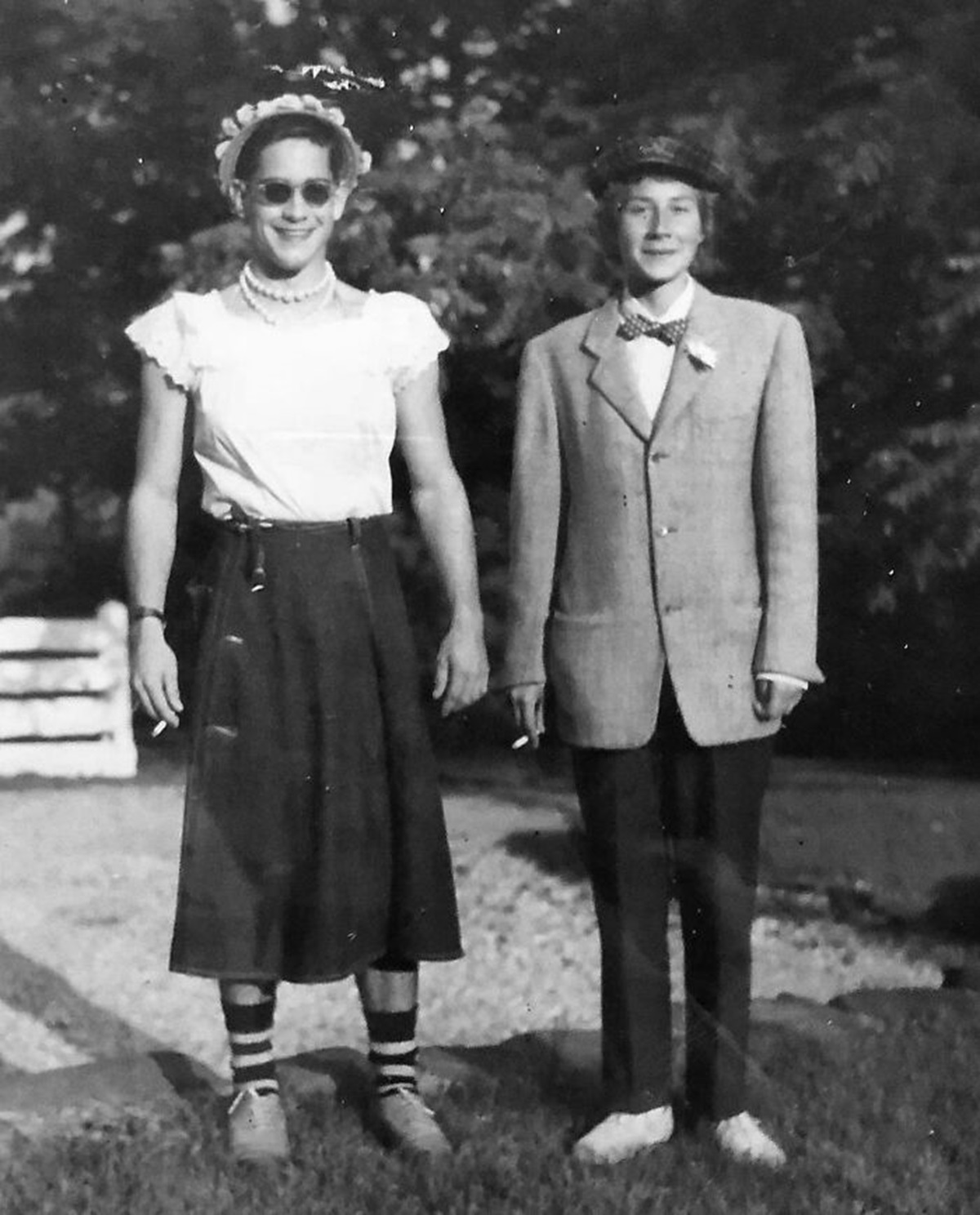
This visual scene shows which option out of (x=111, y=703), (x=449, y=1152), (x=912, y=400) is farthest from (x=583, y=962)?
(x=912, y=400)

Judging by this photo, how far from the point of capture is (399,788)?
3211mm

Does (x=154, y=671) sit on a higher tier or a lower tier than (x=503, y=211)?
lower

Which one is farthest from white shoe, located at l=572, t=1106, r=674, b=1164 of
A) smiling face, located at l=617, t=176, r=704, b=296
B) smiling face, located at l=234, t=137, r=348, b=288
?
smiling face, located at l=234, t=137, r=348, b=288

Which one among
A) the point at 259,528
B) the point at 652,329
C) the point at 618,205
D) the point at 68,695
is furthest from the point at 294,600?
the point at 68,695

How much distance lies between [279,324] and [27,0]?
0.91 meters

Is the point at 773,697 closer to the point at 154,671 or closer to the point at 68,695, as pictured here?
the point at 154,671

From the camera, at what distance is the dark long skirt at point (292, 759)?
10.3 ft

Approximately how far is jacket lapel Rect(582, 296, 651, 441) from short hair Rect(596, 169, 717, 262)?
12cm

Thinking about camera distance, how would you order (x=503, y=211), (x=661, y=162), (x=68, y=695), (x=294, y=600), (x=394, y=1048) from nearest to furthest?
(x=661, y=162) < (x=294, y=600) < (x=394, y=1048) < (x=503, y=211) < (x=68, y=695)

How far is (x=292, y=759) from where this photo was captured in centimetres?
316

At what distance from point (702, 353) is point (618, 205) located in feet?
0.99

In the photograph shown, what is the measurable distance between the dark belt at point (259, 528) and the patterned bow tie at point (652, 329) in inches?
24.8

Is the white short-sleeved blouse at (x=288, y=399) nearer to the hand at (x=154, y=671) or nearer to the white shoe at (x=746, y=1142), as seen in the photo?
the hand at (x=154, y=671)

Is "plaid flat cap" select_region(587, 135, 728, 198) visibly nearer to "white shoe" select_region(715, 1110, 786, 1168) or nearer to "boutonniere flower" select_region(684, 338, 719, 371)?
"boutonniere flower" select_region(684, 338, 719, 371)
